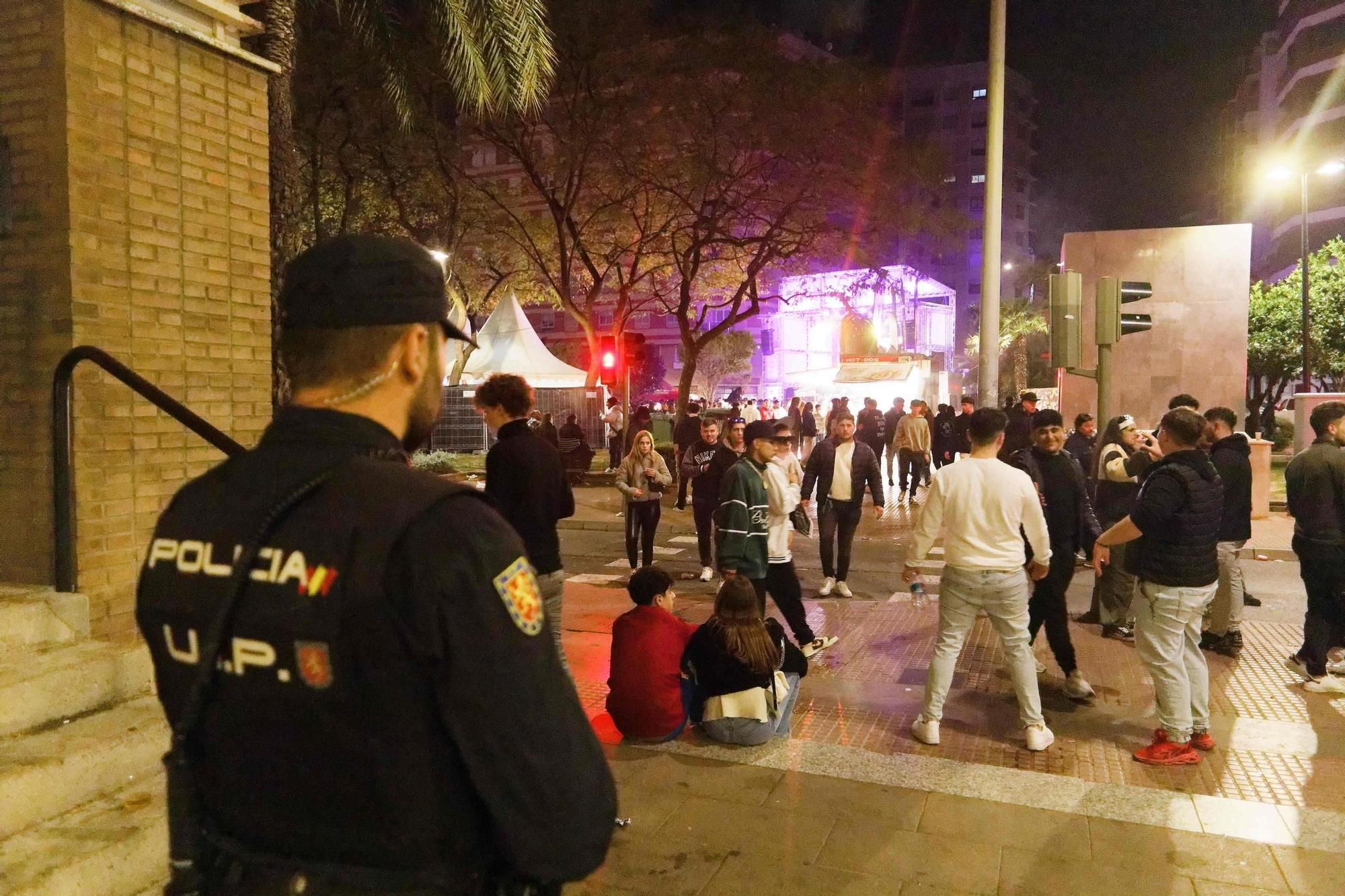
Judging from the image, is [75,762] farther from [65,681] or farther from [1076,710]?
[1076,710]

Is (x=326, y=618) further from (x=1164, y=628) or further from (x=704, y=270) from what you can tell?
(x=704, y=270)

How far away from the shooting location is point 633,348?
16.8 metres

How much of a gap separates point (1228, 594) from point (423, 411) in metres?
7.30

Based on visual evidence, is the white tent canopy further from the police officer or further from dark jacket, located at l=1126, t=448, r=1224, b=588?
the police officer

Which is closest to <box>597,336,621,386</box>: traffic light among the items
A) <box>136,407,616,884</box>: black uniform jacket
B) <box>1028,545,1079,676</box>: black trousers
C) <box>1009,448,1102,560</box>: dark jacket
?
<box>1009,448,1102,560</box>: dark jacket

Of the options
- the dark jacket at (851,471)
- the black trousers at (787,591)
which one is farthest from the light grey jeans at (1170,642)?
Answer: the dark jacket at (851,471)

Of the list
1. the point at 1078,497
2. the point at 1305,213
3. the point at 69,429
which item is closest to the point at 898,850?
the point at 1078,497

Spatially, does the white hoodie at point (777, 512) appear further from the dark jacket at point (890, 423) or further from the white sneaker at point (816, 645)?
the dark jacket at point (890, 423)

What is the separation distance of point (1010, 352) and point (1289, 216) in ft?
59.6

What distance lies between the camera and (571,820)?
1355mm

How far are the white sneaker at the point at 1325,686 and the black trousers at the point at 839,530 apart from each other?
13.8ft

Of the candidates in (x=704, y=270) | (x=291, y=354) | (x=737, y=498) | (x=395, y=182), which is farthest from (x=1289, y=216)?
(x=291, y=354)

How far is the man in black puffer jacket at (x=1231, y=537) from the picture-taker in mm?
7238

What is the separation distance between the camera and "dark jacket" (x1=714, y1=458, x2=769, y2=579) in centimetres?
654
